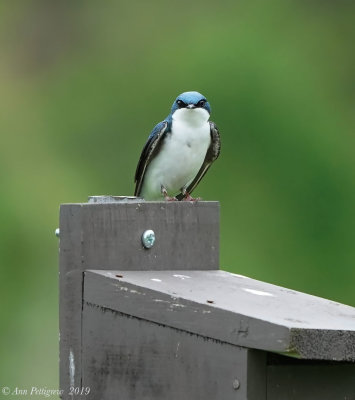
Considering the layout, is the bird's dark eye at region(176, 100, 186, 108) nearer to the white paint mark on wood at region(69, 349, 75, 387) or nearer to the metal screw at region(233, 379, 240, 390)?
the white paint mark on wood at region(69, 349, 75, 387)

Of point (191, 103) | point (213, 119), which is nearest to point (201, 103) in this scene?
point (191, 103)

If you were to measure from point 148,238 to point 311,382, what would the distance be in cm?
48

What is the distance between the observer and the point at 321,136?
5.83 metres

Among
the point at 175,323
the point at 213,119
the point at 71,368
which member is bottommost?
the point at 71,368

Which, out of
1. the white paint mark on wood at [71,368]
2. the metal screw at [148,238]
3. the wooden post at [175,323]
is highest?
the metal screw at [148,238]

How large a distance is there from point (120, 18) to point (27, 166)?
40.5 inches

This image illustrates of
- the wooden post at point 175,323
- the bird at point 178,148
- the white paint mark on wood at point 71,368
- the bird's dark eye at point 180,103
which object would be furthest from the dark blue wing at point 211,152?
the white paint mark on wood at point 71,368

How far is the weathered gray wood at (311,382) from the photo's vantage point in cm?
244

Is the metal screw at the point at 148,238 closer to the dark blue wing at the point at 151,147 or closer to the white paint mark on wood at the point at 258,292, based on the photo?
the white paint mark on wood at the point at 258,292

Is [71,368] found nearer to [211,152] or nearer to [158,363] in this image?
[158,363]

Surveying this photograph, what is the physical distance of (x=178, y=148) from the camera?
4730mm

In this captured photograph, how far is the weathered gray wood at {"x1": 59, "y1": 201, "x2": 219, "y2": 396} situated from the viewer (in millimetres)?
→ 2650

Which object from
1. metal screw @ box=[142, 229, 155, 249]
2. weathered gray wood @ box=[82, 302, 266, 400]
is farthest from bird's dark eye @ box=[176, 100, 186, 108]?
Result: weathered gray wood @ box=[82, 302, 266, 400]

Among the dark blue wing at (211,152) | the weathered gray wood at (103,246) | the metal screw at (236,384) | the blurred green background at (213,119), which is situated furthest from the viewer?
the blurred green background at (213,119)
